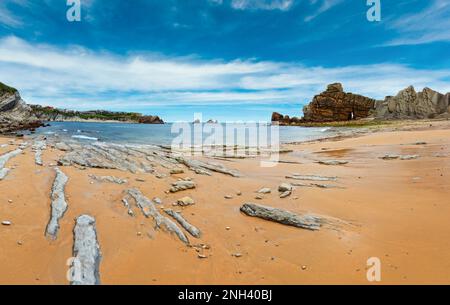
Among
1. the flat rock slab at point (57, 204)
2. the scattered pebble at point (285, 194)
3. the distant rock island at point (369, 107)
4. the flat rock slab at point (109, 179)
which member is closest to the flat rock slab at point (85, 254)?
the flat rock slab at point (57, 204)

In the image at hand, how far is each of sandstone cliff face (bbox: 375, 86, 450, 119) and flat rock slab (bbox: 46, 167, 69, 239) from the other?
117 m

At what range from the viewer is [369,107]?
5172 inches

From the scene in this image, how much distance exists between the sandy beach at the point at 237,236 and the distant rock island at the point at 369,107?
106668 millimetres

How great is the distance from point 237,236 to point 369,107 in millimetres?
146879

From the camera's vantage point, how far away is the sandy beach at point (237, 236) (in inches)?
220

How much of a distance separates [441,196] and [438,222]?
2.79m

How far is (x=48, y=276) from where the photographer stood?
5.32m

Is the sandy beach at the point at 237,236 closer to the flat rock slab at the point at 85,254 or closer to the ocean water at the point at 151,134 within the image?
the flat rock slab at the point at 85,254

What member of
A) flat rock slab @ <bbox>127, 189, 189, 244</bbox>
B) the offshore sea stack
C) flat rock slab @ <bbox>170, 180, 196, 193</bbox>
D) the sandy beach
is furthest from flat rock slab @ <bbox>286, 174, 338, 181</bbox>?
the offshore sea stack

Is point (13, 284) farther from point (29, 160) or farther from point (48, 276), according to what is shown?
point (29, 160)

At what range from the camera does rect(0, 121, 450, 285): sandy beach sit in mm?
5594

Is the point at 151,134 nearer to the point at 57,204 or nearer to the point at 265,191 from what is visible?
the point at 265,191

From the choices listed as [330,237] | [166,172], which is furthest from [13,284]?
[166,172]
